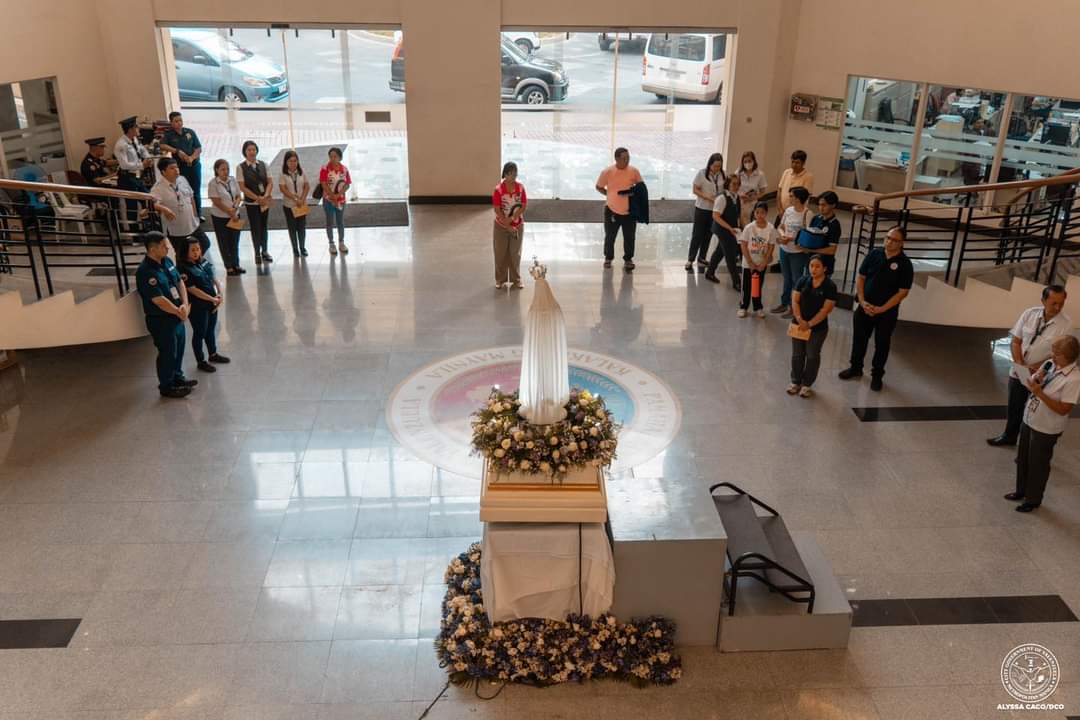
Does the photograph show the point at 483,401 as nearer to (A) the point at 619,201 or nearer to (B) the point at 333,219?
(A) the point at 619,201

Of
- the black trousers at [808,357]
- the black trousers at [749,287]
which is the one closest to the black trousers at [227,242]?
Answer: the black trousers at [749,287]

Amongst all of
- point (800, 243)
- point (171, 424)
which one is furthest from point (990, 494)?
point (171, 424)

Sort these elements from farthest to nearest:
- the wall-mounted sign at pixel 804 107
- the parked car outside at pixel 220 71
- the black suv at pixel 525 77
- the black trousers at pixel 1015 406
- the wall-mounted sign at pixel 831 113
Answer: the wall-mounted sign at pixel 804 107
the black suv at pixel 525 77
the wall-mounted sign at pixel 831 113
the parked car outside at pixel 220 71
the black trousers at pixel 1015 406

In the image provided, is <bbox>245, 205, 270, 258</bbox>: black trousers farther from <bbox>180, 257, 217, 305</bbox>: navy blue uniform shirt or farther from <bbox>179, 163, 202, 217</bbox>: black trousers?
<bbox>180, 257, 217, 305</bbox>: navy blue uniform shirt

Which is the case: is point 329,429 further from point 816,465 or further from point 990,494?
point 990,494

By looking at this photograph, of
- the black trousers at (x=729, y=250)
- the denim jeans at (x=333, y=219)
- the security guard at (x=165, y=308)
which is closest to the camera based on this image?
the security guard at (x=165, y=308)

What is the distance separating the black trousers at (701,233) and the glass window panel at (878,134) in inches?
151

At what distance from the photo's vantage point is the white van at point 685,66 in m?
14.2

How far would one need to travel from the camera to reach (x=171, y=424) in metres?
7.96

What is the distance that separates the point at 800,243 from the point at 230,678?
7058 mm

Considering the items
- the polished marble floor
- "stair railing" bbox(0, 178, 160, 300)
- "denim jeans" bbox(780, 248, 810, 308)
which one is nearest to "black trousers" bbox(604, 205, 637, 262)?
the polished marble floor

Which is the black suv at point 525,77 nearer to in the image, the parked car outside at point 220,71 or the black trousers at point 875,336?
the parked car outside at point 220,71

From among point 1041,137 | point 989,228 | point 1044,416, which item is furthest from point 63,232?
point 1041,137

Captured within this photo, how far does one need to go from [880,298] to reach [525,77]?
7.64 meters
